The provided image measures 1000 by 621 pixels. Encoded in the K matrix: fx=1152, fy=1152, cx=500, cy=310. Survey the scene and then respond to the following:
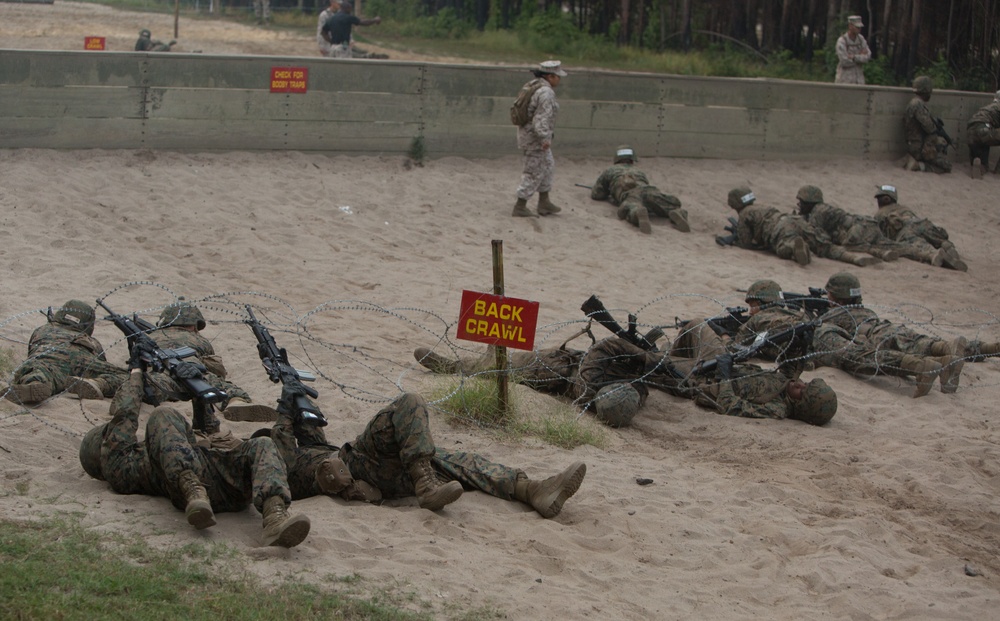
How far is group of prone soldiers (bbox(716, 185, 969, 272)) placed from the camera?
1420 centimetres

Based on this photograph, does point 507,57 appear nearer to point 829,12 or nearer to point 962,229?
point 829,12

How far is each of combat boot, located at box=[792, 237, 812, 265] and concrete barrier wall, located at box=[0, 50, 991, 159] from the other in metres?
3.89

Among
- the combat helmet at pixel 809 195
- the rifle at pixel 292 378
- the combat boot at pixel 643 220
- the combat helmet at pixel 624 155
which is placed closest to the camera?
the rifle at pixel 292 378

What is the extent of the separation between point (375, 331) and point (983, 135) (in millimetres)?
12994

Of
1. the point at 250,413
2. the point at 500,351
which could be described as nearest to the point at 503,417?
the point at 500,351

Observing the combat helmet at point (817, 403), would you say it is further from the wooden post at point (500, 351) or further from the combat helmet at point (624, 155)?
the combat helmet at point (624, 155)

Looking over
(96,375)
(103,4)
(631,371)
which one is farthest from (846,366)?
(103,4)

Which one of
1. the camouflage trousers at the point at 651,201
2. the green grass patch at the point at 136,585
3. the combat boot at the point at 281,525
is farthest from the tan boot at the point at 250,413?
the camouflage trousers at the point at 651,201

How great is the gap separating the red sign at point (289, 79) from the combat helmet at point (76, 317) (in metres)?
7.18

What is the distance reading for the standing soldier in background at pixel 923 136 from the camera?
61.0 feet

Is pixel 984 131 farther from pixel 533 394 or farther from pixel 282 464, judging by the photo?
pixel 282 464

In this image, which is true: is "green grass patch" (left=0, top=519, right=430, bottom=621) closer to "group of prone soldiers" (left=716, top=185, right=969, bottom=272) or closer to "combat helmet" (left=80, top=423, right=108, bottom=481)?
"combat helmet" (left=80, top=423, right=108, bottom=481)

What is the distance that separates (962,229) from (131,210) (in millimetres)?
11398

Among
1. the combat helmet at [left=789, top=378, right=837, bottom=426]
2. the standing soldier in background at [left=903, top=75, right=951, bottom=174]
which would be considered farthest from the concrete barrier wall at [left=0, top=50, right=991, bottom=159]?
the combat helmet at [left=789, top=378, right=837, bottom=426]
